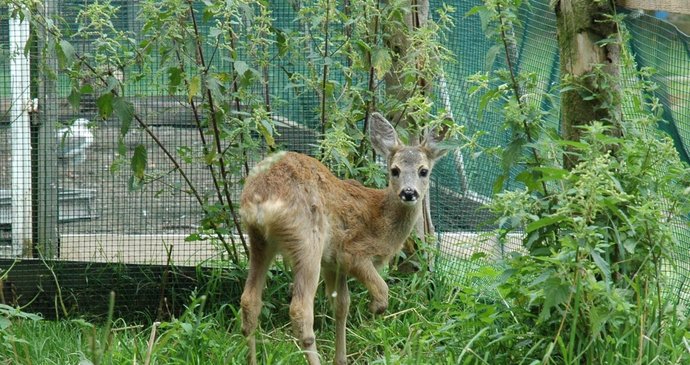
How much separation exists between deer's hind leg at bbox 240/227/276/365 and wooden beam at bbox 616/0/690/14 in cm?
249

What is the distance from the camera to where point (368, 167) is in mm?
7691

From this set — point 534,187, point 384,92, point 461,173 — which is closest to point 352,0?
point 384,92

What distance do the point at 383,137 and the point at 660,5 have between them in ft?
7.17

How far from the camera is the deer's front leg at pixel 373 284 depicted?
6.64m

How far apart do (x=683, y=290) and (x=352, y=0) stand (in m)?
2.90

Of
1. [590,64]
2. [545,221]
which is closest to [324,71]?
[590,64]

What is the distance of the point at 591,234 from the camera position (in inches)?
197

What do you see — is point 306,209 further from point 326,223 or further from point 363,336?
point 363,336

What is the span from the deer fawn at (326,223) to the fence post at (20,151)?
241 centimetres

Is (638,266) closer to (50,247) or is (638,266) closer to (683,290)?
(683,290)

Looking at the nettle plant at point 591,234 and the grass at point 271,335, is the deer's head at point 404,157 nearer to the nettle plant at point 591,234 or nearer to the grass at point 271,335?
the grass at point 271,335

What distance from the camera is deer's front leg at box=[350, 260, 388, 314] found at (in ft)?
21.8

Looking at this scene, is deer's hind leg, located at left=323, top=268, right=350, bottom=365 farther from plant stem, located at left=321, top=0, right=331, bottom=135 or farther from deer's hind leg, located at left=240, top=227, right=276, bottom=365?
plant stem, located at left=321, top=0, right=331, bottom=135

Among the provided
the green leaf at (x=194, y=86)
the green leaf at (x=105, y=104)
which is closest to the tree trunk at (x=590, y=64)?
the green leaf at (x=194, y=86)
